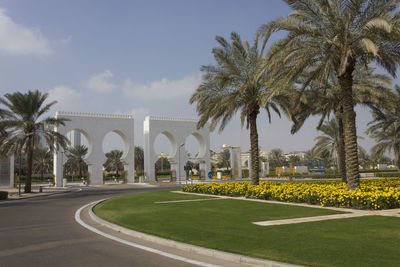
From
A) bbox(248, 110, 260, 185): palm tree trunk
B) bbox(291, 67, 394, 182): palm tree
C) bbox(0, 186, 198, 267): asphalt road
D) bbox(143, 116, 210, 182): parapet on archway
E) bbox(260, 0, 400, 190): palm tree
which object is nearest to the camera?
bbox(0, 186, 198, 267): asphalt road

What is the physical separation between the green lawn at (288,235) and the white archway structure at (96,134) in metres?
33.2

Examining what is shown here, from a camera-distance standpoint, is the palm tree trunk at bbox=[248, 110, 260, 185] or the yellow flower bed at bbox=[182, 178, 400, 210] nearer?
the yellow flower bed at bbox=[182, 178, 400, 210]

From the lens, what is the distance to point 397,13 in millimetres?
13594

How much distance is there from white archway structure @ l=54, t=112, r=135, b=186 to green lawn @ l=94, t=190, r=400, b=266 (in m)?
33.2

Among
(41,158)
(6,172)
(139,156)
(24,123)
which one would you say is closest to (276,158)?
(139,156)

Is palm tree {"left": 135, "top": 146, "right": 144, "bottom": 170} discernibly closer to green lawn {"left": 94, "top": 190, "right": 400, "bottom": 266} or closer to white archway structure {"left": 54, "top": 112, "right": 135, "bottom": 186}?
white archway structure {"left": 54, "top": 112, "right": 135, "bottom": 186}

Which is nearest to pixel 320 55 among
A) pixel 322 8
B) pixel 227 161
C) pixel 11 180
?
pixel 322 8

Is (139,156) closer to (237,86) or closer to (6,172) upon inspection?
(6,172)

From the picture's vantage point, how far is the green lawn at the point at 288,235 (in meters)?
5.80

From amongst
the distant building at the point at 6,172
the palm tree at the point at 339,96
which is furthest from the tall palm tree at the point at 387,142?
the distant building at the point at 6,172

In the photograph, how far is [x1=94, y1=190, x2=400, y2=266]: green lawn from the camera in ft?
19.0

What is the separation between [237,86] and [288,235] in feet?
46.2

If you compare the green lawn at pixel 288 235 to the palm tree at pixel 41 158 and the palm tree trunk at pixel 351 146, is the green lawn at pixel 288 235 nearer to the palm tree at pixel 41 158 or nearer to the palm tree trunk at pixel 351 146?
the palm tree trunk at pixel 351 146

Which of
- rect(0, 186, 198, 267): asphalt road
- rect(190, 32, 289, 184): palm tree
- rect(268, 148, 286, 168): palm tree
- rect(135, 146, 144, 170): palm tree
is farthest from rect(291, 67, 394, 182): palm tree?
rect(268, 148, 286, 168): palm tree
